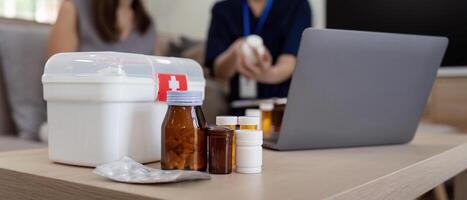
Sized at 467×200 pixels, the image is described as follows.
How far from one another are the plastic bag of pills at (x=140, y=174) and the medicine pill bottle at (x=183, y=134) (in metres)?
0.04

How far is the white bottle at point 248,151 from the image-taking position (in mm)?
624

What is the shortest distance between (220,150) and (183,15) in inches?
104

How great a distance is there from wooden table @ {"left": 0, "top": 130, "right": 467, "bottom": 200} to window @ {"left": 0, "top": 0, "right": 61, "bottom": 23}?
2.15 metres

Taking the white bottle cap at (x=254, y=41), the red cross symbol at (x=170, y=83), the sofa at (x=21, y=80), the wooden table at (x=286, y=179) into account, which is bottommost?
the sofa at (x=21, y=80)

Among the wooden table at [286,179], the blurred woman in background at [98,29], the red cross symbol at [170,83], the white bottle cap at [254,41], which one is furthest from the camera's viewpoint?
the blurred woman in background at [98,29]

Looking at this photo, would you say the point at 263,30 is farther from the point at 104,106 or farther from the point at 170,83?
the point at 104,106

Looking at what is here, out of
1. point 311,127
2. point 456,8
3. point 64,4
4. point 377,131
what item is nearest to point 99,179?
point 311,127

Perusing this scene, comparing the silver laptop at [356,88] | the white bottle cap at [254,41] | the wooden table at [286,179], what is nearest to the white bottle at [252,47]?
the white bottle cap at [254,41]

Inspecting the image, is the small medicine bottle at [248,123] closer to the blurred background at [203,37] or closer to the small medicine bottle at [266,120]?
the small medicine bottle at [266,120]

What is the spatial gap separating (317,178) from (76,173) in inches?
11.6

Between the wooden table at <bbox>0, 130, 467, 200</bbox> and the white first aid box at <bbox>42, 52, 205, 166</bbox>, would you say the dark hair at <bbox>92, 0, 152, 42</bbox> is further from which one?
the white first aid box at <bbox>42, 52, 205, 166</bbox>

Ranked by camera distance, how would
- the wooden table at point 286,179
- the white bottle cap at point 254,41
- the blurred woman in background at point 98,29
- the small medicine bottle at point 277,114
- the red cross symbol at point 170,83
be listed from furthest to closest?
the blurred woman in background at point 98,29 < the white bottle cap at point 254,41 < the small medicine bottle at point 277,114 < the red cross symbol at point 170,83 < the wooden table at point 286,179

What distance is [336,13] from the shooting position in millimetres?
2619

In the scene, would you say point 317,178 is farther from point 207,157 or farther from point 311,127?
point 311,127
